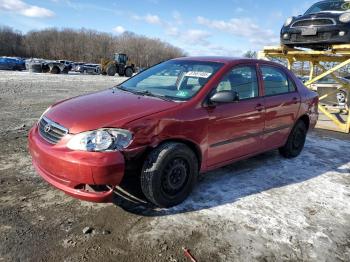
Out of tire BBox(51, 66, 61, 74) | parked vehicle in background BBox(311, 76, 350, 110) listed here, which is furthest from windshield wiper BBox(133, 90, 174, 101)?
tire BBox(51, 66, 61, 74)

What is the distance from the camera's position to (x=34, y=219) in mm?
3277

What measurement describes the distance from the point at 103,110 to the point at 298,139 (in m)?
3.65

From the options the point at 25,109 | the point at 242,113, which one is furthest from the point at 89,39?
the point at 242,113

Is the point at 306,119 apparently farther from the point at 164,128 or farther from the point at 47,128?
the point at 47,128

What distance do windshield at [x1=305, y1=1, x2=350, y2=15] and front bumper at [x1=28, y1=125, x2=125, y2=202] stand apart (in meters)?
7.38

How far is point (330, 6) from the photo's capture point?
27.8 ft

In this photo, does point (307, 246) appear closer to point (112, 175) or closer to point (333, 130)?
point (112, 175)

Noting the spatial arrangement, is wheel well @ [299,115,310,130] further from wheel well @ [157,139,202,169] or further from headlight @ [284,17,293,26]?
headlight @ [284,17,293,26]

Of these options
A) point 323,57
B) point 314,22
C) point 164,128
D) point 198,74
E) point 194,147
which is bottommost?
point 194,147

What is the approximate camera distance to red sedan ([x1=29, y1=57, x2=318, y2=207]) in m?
3.07

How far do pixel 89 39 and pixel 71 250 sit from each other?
9228 centimetres

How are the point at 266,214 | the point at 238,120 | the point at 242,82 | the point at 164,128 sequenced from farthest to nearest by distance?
the point at 242,82, the point at 238,120, the point at 266,214, the point at 164,128

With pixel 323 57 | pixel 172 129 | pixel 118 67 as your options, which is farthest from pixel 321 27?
pixel 118 67

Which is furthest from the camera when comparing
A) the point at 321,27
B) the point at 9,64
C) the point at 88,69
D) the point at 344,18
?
the point at 88,69
